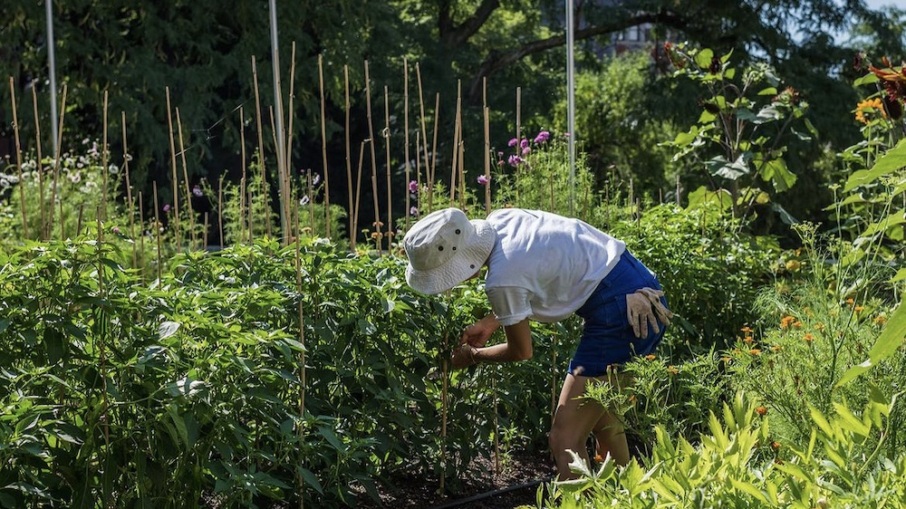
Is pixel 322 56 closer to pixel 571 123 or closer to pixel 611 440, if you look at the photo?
pixel 571 123

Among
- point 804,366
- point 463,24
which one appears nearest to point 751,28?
point 463,24

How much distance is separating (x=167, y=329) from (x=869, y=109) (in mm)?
3339

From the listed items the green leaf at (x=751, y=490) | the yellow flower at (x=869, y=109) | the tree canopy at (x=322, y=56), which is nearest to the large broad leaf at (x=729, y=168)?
the yellow flower at (x=869, y=109)

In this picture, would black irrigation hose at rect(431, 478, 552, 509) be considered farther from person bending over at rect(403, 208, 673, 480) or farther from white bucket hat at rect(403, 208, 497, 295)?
white bucket hat at rect(403, 208, 497, 295)

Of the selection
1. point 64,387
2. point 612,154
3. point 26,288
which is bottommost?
point 612,154

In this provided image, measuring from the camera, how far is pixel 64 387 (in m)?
2.81

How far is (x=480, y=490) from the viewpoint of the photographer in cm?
407

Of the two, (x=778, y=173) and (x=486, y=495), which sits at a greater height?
(x=778, y=173)

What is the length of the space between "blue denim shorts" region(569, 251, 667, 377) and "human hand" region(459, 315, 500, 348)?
0.27 m

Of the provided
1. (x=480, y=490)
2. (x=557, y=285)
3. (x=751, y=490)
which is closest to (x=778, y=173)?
(x=480, y=490)

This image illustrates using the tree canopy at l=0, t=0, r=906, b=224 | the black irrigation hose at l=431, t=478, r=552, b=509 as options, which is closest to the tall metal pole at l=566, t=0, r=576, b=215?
the black irrigation hose at l=431, t=478, r=552, b=509

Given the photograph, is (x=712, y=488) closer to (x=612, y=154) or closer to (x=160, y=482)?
(x=160, y=482)

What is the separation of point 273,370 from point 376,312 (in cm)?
59

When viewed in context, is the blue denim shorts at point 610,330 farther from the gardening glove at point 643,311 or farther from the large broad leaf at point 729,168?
the large broad leaf at point 729,168
